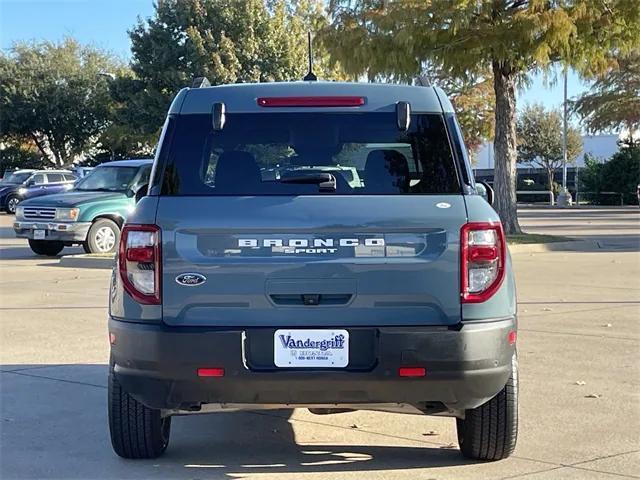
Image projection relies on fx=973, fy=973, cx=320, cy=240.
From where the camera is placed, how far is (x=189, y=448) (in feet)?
18.5

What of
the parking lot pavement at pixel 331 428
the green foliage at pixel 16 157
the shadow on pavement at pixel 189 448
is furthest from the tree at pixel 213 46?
the shadow on pavement at pixel 189 448

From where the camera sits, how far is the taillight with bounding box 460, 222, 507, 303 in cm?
455

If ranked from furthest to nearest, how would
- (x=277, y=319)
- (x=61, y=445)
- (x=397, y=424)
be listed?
(x=397, y=424), (x=61, y=445), (x=277, y=319)

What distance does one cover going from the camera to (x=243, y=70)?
43188mm

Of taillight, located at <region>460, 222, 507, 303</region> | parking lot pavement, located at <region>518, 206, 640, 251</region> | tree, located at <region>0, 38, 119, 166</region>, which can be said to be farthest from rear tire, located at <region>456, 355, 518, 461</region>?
tree, located at <region>0, 38, 119, 166</region>

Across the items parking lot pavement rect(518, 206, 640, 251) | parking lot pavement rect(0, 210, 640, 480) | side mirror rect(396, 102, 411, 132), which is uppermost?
side mirror rect(396, 102, 411, 132)

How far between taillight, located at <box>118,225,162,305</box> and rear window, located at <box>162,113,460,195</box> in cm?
26

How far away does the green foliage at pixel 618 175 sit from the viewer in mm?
45094

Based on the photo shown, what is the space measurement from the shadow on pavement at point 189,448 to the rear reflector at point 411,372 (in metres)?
0.94

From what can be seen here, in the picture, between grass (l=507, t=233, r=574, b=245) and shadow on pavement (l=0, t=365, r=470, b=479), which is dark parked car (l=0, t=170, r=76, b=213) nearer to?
grass (l=507, t=233, r=574, b=245)

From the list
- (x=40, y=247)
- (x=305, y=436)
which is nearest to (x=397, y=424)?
(x=305, y=436)

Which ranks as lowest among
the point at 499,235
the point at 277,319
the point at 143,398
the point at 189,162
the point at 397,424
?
the point at 397,424

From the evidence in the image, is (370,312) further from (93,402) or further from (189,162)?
(93,402)

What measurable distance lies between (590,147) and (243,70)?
46.3 metres
